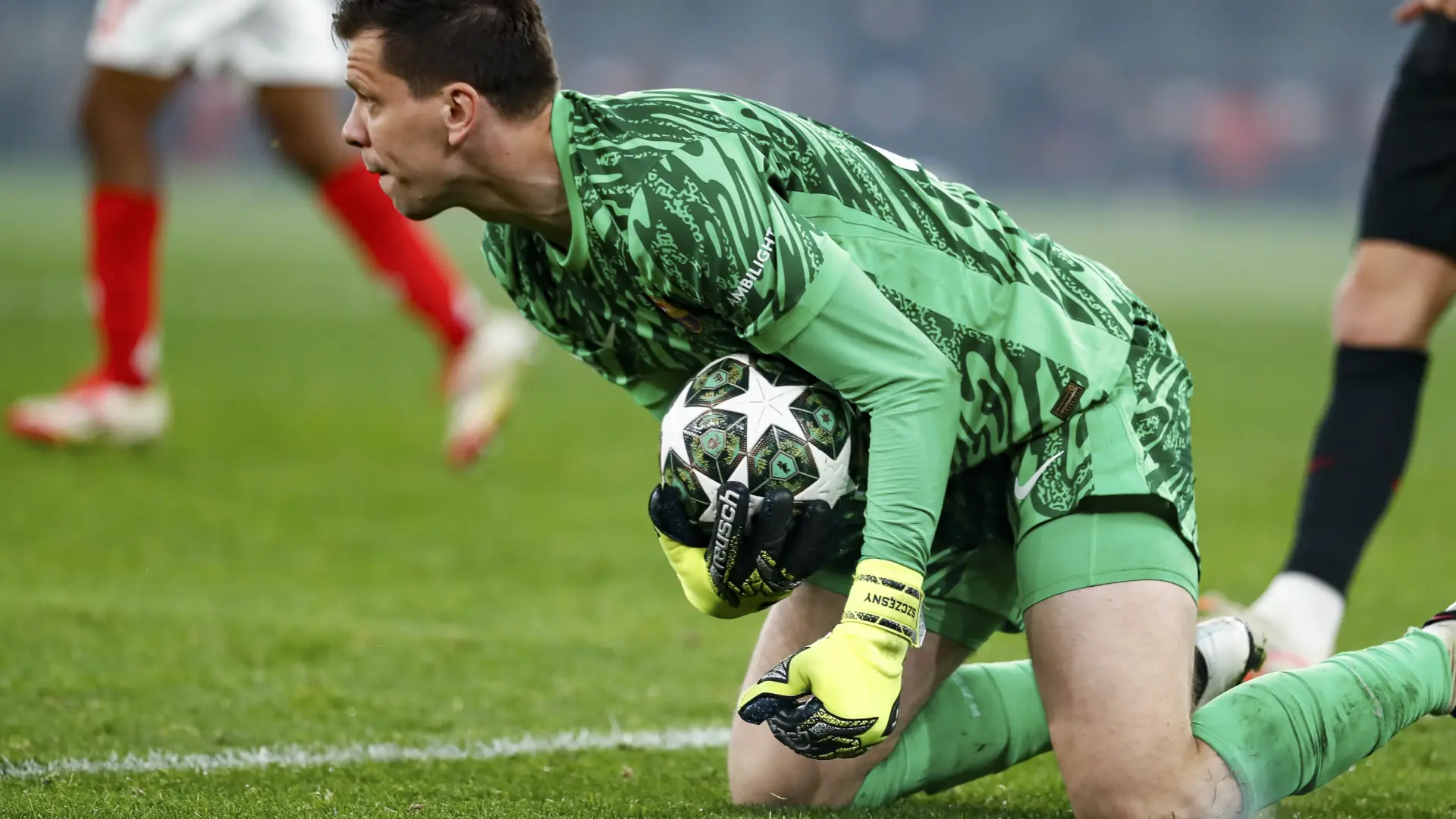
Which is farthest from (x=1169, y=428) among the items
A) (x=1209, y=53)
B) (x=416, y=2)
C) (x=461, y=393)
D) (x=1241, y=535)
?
(x=1209, y=53)

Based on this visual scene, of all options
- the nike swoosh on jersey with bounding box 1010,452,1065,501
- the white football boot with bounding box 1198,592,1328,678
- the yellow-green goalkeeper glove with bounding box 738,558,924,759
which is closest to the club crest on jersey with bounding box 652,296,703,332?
the yellow-green goalkeeper glove with bounding box 738,558,924,759

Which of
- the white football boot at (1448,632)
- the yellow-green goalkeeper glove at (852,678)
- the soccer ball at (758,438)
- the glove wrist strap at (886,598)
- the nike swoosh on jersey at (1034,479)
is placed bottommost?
the white football boot at (1448,632)

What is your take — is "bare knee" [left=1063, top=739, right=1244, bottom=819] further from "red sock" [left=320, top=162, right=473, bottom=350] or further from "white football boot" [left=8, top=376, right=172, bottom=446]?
"white football boot" [left=8, top=376, right=172, bottom=446]

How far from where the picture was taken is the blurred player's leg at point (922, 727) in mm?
3152

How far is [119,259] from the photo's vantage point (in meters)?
6.55

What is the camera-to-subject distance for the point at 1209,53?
112ft

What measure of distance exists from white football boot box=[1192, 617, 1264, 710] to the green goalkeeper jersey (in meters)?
0.57

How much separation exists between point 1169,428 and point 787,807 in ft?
3.19

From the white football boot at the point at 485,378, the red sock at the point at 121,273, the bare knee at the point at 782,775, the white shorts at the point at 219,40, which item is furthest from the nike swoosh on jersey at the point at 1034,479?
the red sock at the point at 121,273

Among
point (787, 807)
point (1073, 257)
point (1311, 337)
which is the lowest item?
point (1311, 337)

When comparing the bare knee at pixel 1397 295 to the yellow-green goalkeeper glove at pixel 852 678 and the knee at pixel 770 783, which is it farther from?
the yellow-green goalkeeper glove at pixel 852 678

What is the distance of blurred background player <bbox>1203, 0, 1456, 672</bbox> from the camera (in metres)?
4.07

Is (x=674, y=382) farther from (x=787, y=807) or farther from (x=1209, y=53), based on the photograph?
(x=1209, y=53)

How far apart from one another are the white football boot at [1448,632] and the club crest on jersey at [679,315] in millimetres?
1434
